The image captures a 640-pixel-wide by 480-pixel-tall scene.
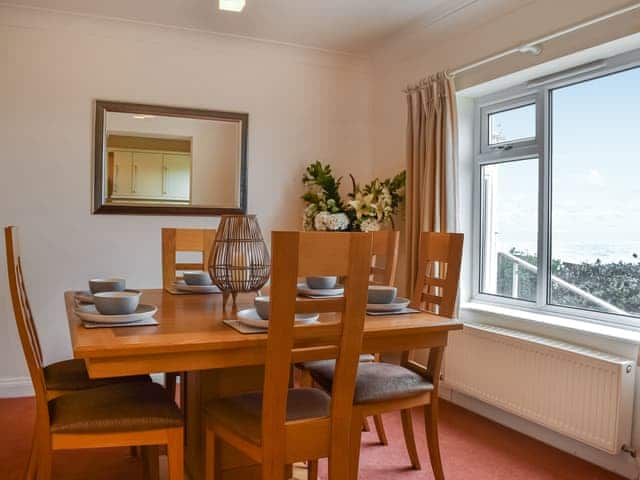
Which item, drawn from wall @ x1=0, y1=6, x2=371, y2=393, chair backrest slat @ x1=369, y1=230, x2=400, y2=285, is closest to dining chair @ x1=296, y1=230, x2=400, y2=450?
chair backrest slat @ x1=369, y1=230, x2=400, y2=285

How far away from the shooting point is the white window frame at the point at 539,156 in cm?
271

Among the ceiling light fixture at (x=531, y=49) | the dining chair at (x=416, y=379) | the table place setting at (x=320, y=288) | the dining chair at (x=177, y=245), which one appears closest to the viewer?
the dining chair at (x=416, y=379)

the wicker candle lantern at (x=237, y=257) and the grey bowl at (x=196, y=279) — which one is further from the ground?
the wicker candle lantern at (x=237, y=257)

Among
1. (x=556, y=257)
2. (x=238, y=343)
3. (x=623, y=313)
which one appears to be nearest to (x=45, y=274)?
(x=238, y=343)

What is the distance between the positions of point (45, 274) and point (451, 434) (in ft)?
8.74

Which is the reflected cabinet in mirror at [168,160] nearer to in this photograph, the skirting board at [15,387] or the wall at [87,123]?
the wall at [87,123]

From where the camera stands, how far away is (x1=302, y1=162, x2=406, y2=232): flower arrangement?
12.0 ft

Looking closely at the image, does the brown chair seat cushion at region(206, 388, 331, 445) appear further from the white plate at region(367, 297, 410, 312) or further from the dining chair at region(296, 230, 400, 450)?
Result: the dining chair at region(296, 230, 400, 450)

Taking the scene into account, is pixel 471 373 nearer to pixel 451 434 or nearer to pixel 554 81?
pixel 451 434

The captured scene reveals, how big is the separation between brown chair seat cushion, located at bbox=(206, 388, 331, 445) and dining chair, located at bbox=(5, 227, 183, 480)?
136mm

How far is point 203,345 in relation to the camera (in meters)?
1.52

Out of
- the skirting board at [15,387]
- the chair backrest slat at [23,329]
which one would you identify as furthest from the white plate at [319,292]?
the skirting board at [15,387]

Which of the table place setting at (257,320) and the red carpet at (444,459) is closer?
the table place setting at (257,320)

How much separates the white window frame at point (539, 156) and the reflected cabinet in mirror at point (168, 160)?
1.65m
